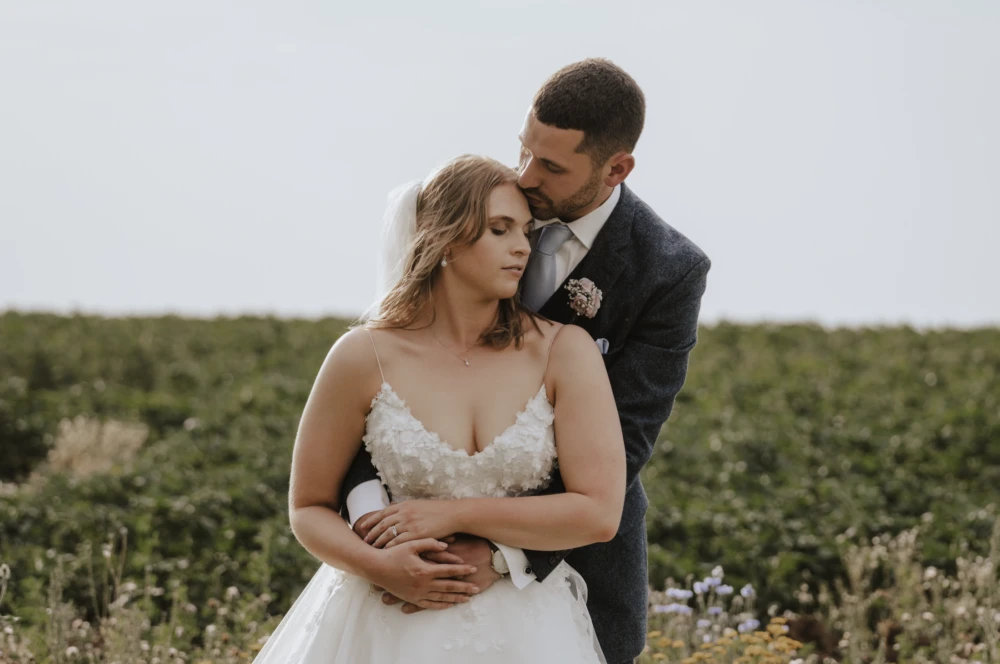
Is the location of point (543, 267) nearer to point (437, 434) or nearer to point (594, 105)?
point (594, 105)

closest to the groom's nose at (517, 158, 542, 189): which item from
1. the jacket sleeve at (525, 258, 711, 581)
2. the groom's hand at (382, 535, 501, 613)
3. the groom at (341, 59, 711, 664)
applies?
the groom at (341, 59, 711, 664)

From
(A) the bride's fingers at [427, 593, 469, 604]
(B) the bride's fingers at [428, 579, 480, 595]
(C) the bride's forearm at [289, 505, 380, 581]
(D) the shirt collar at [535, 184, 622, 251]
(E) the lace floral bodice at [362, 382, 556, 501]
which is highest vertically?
(D) the shirt collar at [535, 184, 622, 251]

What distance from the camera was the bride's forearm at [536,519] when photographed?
3.05 metres

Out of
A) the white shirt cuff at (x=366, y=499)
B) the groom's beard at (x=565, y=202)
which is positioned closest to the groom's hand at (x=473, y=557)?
the white shirt cuff at (x=366, y=499)

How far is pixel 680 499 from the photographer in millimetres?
7762

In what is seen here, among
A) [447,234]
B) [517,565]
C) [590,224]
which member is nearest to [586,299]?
[590,224]

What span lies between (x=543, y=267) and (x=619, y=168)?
39cm

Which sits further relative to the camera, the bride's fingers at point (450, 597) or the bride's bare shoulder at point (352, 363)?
the bride's bare shoulder at point (352, 363)

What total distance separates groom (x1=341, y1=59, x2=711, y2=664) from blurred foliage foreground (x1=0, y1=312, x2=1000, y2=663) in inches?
48.5

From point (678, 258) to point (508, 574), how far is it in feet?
3.71

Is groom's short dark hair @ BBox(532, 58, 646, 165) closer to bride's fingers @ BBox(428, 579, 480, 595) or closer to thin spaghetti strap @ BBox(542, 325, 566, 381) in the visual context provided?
thin spaghetti strap @ BBox(542, 325, 566, 381)

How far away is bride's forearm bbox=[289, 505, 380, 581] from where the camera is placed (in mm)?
3080

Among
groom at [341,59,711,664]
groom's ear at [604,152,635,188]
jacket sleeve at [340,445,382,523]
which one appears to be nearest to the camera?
jacket sleeve at [340,445,382,523]

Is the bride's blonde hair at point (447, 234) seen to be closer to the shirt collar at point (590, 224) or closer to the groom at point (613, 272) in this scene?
the groom at point (613, 272)
